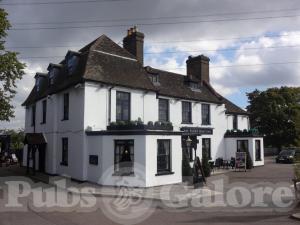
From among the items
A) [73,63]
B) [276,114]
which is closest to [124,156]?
[73,63]

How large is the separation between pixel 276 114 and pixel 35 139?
39.3 m

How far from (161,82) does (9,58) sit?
38.3 feet

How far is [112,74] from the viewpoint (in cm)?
2258

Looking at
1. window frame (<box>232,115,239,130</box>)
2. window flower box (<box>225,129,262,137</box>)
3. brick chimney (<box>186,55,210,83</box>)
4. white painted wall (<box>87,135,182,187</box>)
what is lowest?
white painted wall (<box>87,135,182,187</box>)

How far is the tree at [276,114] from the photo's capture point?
53562 millimetres

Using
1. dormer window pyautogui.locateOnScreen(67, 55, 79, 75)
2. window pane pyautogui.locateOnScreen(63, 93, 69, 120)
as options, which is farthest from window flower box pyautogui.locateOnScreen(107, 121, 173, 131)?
dormer window pyautogui.locateOnScreen(67, 55, 79, 75)

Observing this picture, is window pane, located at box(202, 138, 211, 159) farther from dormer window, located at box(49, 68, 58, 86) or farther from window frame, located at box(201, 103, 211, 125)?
dormer window, located at box(49, 68, 58, 86)

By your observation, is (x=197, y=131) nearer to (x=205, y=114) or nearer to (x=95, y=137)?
(x=205, y=114)

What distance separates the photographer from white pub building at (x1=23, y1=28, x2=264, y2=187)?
19719 mm

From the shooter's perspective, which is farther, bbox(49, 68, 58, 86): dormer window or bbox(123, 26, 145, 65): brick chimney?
bbox(123, 26, 145, 65): brick chimney

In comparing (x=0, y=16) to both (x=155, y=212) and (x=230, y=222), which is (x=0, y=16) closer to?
(x=155, y=212)

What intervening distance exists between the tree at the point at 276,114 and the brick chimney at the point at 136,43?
31153mm

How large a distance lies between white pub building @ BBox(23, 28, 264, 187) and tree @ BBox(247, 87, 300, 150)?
915 inches

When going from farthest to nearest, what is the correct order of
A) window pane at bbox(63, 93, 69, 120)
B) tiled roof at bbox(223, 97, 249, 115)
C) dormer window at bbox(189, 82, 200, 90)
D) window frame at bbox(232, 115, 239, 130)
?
1. window frame at bbox(232, 115, 239, 130)
2. tiled roof at bbox(223, 97, 249, 115)
3. dormer window at bbox(189, 82, 200, 90)
4. window pane at bbox(63, 93, 69, 120)
